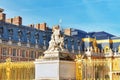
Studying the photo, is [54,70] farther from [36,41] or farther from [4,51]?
[36,41]

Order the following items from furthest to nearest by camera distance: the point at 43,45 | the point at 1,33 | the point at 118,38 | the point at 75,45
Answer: the point at 118,38 < the point at 75,45 < the point at 43,45 < the point at 1,33

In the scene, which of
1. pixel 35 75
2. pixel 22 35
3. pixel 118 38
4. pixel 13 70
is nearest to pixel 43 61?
pixel 35 75

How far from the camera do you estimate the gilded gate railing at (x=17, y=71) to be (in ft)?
63.6

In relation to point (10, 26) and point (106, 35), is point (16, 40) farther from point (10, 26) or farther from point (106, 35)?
point (106, 35)

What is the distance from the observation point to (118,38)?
76.6m

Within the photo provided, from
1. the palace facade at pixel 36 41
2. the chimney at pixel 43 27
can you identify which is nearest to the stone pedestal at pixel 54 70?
the palace facade at pixel 36 41

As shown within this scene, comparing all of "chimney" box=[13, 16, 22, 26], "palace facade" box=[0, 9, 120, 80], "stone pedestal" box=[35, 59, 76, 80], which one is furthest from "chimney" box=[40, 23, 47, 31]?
"stone pedestal" box=[35, 59, 76, 80]

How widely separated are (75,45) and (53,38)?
4897 centimetres

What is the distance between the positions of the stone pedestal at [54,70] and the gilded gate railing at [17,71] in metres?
1.40

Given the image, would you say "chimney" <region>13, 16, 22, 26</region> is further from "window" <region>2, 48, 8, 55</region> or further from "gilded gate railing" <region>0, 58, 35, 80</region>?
"gilded gate railing" <region>0, 58, 35, 80</region>

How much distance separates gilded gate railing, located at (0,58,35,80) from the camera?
19388 mm

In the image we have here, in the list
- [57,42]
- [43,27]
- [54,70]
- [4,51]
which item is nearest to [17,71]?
[54,70]

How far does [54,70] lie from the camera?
676 inches

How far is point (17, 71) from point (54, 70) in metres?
3.99
